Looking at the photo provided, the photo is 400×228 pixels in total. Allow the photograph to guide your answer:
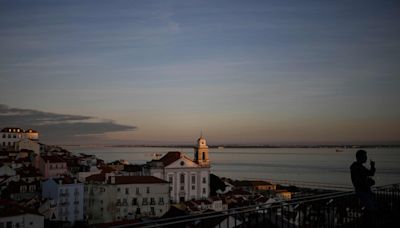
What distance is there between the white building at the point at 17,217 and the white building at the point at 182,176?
25920 mm

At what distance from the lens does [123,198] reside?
4162cm

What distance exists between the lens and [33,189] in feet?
145

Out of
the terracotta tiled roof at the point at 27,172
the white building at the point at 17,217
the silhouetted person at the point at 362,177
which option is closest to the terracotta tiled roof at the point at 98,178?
the terracotta tiled roof at the point at 27,172

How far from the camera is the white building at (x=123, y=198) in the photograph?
4106cm

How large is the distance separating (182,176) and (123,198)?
14.4m

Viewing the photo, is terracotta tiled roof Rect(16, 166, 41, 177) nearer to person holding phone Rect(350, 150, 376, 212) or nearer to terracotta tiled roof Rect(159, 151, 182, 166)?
terracotta tiled roof Rect(159, 151, 182, 166)

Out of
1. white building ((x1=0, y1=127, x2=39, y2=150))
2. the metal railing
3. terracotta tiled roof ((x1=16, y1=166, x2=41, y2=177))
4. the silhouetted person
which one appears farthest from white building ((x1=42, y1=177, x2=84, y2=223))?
white building ((x1=0, y1=127, x2=39, y2=150))

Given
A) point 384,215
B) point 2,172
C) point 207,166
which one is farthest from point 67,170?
point 384,215

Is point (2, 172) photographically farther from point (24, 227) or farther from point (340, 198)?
point (340, 198)

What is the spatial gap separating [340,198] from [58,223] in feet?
95.0

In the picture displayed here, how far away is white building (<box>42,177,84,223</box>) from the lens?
128 feet

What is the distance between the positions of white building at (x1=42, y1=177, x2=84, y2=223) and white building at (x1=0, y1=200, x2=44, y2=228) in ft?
30.3

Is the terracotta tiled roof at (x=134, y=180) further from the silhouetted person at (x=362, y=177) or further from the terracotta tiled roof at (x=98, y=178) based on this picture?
the silhouetted person at (x=362, y=177)

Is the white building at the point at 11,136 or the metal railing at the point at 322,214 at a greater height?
the white building at the point at 11,136
